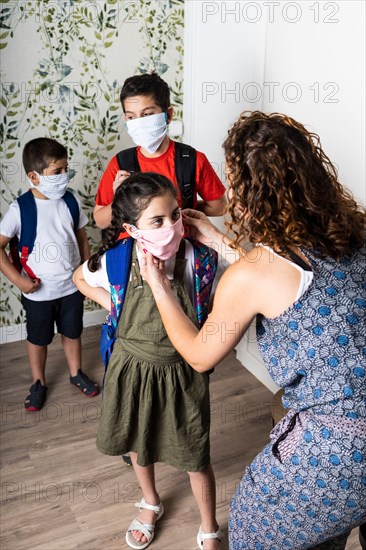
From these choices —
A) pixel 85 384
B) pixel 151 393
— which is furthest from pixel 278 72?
pixel 85 384

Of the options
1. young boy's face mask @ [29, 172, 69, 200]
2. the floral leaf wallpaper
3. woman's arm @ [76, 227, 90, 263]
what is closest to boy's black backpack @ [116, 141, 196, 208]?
young boy's face mask @ [29, 172, 69, 200]

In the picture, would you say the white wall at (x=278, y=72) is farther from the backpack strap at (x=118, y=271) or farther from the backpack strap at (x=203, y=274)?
the backpack strap at (x=118, y=271)

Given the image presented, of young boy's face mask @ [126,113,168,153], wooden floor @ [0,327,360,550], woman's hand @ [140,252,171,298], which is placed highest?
young boy's face mask @ [126,113,168,153]

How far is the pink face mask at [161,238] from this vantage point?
1.61 metres

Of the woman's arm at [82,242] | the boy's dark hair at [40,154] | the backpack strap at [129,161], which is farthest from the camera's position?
the woman's arm at [82,242]

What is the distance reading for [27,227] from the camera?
2381 millimetres

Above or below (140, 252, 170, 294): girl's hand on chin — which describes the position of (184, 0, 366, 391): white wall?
above

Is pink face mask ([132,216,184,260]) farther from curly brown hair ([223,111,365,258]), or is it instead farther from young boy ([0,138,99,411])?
young boy ([0,138,99,411])

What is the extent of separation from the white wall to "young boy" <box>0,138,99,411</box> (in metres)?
0.81

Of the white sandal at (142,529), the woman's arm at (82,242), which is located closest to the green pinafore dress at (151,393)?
the white sandal at (142,529)

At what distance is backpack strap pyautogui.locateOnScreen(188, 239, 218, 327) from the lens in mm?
1695

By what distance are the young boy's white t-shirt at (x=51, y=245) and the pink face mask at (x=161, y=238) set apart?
0.89 m

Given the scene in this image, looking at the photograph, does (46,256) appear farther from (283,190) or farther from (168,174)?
(283,190)

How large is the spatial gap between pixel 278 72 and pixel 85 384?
1.53 m
